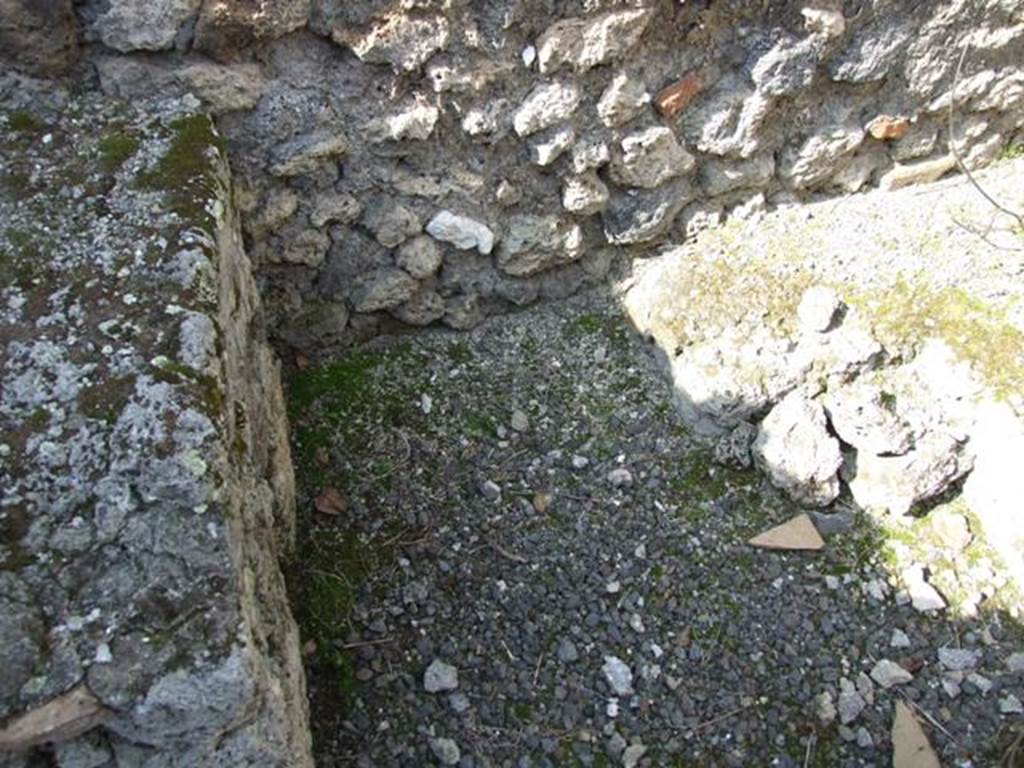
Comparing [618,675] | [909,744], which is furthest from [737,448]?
[909,744]

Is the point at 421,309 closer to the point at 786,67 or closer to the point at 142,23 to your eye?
the point at 142,23

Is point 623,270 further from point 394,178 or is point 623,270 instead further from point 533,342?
point 394,178

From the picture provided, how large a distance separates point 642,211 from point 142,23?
1487 millimetres

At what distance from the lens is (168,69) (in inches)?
84.7

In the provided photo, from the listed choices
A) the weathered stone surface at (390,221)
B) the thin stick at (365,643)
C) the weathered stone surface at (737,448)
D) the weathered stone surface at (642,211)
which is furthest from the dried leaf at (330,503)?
the weathered stone surface at (642,211)

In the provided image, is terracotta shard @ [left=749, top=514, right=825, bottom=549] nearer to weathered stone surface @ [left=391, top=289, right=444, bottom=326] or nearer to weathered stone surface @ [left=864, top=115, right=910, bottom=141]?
weathered stone surface @ [left=391, top=289, right=444, bottom=326]

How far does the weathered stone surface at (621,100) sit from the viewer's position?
2521 millimetres

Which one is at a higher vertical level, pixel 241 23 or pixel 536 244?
pixel 241 23

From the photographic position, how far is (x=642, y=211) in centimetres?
282

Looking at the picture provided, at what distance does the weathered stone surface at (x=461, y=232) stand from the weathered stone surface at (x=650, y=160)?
428 mm

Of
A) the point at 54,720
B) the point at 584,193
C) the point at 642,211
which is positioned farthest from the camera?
the point at 642,211

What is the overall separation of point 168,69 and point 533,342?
1.28 m

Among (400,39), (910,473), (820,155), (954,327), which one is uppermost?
(400,39)

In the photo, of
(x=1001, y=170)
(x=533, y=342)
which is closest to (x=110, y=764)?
(x=533, y=342)
